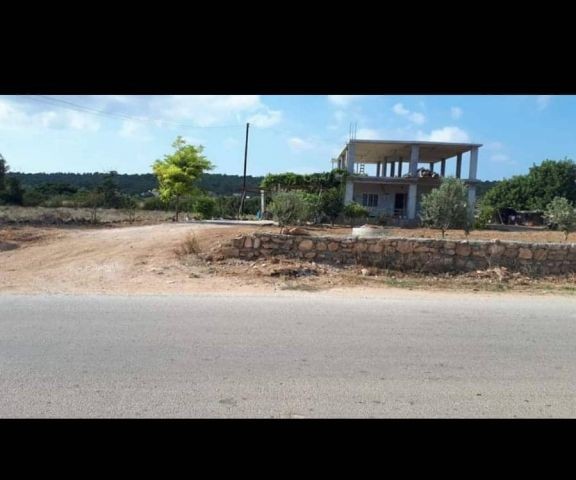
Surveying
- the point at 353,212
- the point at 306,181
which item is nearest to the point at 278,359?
the point at 353,212

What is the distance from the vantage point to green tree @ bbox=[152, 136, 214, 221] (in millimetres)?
23547

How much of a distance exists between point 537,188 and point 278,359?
53.9m

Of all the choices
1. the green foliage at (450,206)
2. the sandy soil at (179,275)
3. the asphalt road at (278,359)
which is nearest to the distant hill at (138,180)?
the green foliage at (450,206)

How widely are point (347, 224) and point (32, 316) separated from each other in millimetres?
21827

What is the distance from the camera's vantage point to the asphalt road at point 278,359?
3740 mm

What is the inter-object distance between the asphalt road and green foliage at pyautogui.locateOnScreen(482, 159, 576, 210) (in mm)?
45818

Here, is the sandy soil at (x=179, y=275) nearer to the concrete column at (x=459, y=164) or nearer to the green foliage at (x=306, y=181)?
the green foliage at (x=306, y=181)

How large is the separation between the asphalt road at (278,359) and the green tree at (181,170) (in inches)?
656

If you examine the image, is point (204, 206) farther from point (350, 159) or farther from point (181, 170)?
point (350, 159)

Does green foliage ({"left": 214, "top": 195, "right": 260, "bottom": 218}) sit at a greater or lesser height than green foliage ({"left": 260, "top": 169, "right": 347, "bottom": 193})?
lesser

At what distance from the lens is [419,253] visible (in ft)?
35.8

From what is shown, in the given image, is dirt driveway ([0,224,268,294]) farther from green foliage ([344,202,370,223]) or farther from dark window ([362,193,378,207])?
dark window ([362,193,378,207])

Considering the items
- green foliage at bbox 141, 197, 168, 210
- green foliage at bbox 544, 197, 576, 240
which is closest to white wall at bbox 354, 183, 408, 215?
green foliage at bbox 141, 197, 168, 210
